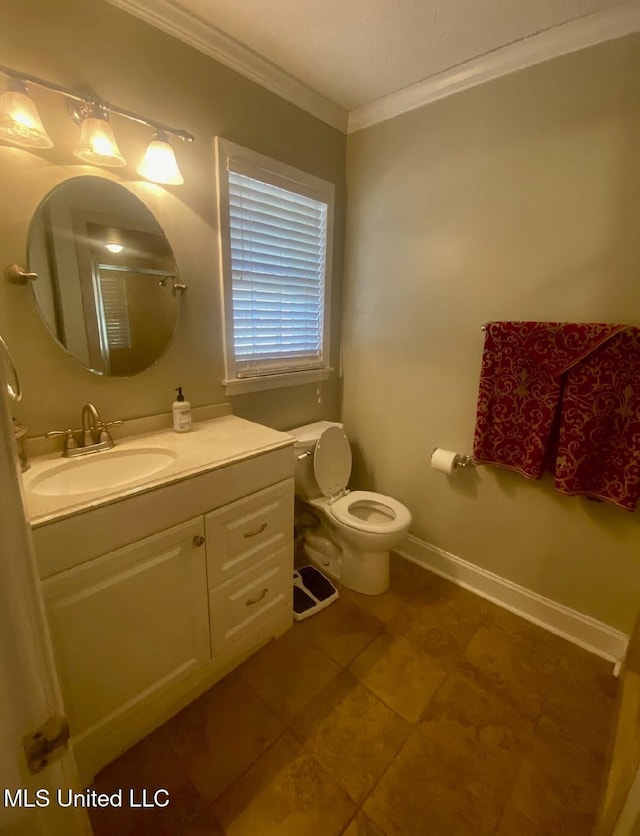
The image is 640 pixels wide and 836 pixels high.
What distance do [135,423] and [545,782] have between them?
6.15 ft

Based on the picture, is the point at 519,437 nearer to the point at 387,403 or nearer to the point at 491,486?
the point at 491,486

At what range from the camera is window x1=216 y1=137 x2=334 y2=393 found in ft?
5.59

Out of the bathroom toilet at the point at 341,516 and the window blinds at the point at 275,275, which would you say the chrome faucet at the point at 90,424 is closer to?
the window blinds at the point at 275,275

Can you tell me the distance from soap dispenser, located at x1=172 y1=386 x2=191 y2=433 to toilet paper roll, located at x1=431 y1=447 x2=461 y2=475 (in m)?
1.21

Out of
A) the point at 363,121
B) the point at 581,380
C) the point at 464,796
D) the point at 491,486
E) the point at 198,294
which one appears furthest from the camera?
the point at 363,121

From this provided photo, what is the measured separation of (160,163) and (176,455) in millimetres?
1050

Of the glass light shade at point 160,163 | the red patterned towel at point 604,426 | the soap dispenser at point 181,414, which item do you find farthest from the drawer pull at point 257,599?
the glass light shade at point 160,163

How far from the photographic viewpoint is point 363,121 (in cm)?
200

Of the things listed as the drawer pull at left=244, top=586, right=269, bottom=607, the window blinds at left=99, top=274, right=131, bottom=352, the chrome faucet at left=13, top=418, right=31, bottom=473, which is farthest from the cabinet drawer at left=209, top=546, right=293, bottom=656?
the window blinds at left=99, top=274, right=131, bottom=352

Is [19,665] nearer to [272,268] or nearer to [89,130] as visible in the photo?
[89,130]

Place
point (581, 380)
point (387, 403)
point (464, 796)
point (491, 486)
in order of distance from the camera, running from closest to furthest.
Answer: point (464, 796)
point (581, 380)
point (491, 486)
point (387, 403)

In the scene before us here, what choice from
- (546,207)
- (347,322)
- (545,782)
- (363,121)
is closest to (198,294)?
(347,322)

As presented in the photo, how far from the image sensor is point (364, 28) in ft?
4.66

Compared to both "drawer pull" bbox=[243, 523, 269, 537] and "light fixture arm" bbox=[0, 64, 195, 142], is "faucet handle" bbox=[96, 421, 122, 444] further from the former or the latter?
"light fixture arm" bbox=[0, 64, 195, 142]
